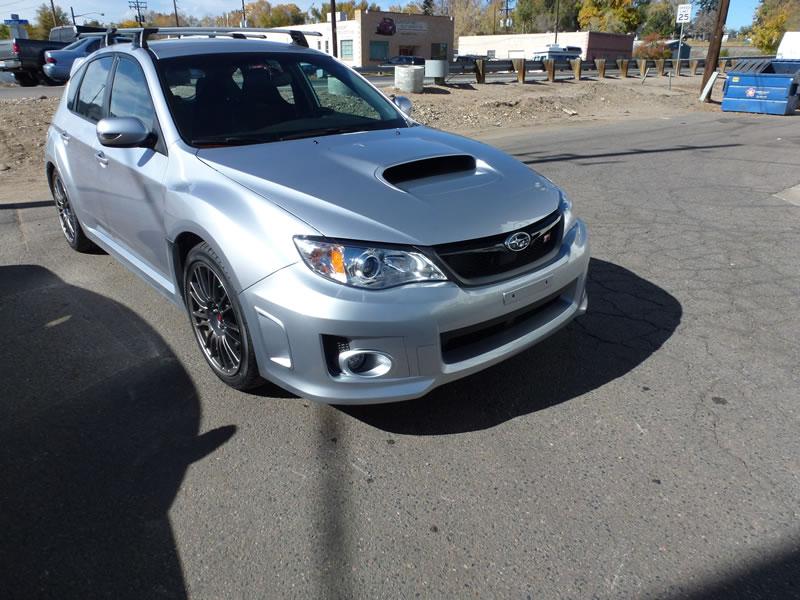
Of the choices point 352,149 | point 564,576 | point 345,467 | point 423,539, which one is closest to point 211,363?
point 345,467

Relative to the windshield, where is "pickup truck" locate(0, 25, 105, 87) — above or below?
below

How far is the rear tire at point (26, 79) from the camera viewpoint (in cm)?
2345

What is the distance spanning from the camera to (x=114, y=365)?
142 inches

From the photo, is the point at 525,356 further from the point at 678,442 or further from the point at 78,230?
the point at 78,230

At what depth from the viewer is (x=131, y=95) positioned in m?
3.94

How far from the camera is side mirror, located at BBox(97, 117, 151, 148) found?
3386mm

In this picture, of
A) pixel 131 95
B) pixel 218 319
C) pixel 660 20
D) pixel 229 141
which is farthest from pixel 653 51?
pixel 218 319

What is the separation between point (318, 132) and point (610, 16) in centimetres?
8932

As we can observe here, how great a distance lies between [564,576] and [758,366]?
2109 mm

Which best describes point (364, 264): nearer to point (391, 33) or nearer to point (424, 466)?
point (424, 466)

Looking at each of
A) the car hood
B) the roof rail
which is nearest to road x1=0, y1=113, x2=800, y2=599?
the car hood

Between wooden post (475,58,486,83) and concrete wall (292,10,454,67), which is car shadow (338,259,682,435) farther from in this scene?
concrete wall (292,10,454,67)

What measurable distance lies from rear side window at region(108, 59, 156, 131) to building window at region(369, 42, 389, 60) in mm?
59912

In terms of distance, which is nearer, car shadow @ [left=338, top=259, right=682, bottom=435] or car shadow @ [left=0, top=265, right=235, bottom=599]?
car shadow @ [left=0, top=265, right=235, bottom=599]
